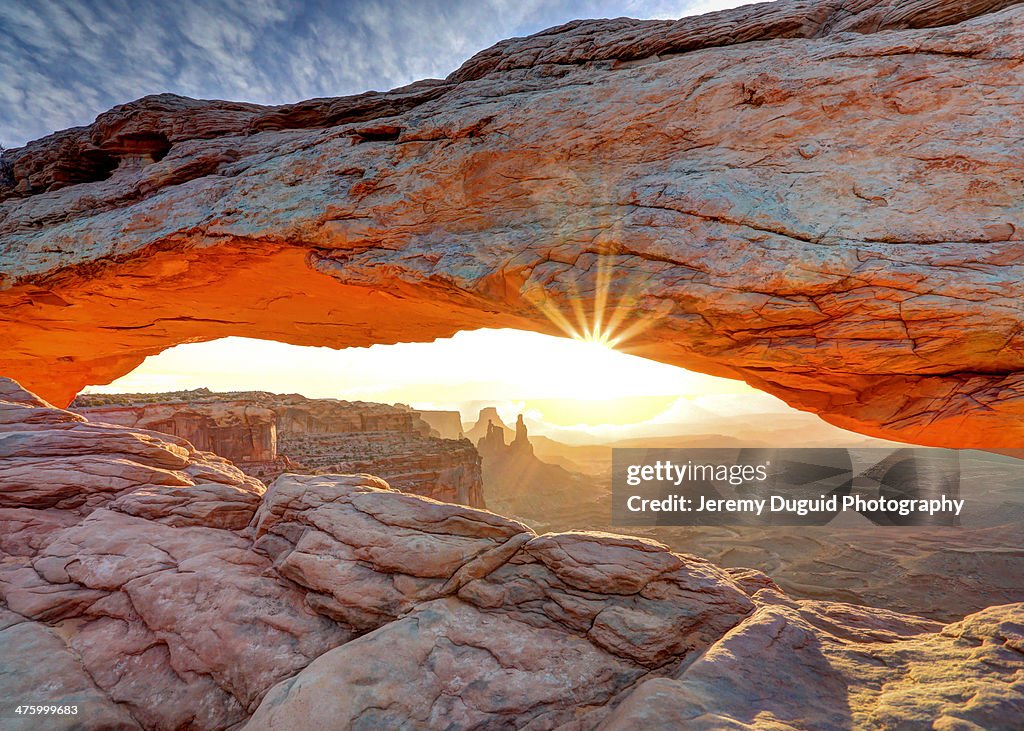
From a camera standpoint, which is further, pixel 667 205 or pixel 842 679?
pixel 667 205

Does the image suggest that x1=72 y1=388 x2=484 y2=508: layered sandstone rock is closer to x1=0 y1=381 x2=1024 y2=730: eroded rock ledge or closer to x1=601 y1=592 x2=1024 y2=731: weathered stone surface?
x1=0 y1=381 x2=1024 y2=730: eroded rock ledge

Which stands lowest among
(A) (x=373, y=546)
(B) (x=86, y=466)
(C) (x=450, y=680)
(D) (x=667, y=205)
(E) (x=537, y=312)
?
(C) (x=450, y=680)

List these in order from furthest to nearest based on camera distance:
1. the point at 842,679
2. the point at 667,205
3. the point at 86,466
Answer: the point at 667,205, the point at 86,466, the point at 842,679

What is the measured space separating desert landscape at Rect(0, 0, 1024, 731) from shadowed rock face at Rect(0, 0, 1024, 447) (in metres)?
0.06

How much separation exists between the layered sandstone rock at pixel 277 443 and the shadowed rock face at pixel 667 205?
1692cm

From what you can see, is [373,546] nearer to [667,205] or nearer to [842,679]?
[842,679]

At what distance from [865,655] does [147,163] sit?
63.8 feet

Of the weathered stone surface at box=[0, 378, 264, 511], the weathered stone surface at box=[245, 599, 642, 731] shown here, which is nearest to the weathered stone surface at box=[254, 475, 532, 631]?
the weathered stone surface at box=[245, 599, 642, 731]

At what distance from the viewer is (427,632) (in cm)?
488
